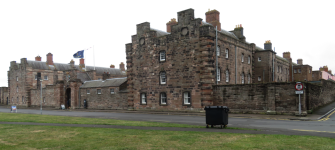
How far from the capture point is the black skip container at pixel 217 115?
46.3 feet

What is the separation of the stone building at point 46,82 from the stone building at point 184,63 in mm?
15900

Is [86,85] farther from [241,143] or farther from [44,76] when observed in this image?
[241,143]

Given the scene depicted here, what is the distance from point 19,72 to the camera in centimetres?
6469

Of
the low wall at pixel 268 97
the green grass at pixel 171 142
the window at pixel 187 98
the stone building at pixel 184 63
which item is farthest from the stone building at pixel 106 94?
the green grass at pixel 171 142

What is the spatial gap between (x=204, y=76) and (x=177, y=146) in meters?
21.1

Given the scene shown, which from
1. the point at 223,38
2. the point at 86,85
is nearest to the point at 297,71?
the point at 223,38

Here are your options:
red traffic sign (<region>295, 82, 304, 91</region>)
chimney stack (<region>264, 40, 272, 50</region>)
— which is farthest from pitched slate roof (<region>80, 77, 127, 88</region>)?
chimney stack (<region>264, 40, 272, 50</region>)

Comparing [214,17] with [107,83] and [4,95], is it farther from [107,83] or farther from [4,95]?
[4,95]

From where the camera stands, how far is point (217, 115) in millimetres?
14242

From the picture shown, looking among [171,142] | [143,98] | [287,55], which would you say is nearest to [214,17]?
[143,98]

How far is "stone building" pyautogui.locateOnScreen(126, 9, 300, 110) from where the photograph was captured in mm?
30344

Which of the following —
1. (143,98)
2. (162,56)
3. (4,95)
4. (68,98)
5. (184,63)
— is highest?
(162,56)

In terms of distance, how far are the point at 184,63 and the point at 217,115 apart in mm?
18055

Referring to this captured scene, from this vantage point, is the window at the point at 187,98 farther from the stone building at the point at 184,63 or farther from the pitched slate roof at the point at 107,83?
the pitched slate roof at the point at 107,83
